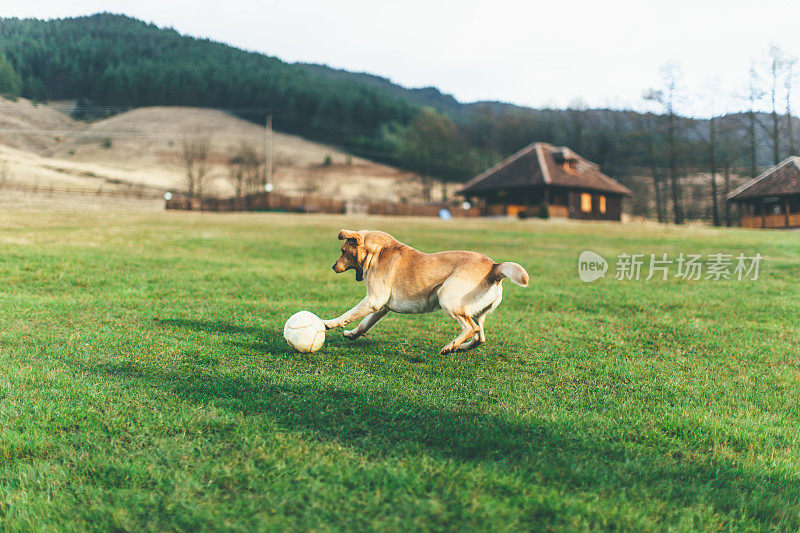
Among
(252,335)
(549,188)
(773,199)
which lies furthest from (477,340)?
(549,188)

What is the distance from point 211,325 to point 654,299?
9.80 meters

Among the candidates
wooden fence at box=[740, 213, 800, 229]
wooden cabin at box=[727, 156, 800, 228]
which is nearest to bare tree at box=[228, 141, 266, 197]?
wooden cabin at box=[727, 156, 800, 228]

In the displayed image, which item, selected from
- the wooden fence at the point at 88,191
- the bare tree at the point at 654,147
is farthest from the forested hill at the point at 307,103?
the wooden fence at the point at 88,191

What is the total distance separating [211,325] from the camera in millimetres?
8031

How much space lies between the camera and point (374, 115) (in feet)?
381

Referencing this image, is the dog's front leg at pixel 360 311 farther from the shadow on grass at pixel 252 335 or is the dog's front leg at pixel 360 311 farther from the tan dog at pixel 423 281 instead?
the shadow on grass at pixel 252 335

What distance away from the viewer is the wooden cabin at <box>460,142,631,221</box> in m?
57.0

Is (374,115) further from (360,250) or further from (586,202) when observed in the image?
(360,250)

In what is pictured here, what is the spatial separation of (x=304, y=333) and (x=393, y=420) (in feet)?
7.92

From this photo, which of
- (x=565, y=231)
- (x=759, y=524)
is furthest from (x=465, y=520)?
(x=565, y=231)

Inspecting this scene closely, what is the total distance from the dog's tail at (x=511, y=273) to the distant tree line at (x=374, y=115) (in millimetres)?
10108

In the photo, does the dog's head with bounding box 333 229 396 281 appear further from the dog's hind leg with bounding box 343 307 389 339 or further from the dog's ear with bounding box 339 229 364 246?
the dog's hind leg with bounding box 343 307 389 339

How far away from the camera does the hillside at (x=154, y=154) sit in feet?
235

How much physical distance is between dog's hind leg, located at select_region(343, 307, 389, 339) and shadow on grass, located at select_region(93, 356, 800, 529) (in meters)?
1.89
